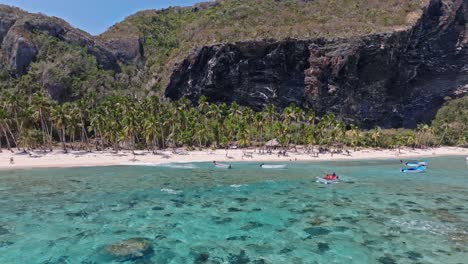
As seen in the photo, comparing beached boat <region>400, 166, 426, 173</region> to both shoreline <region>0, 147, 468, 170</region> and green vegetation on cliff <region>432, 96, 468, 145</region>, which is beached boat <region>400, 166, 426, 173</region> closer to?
shoreline <region>0, 147, 468, 170</region>

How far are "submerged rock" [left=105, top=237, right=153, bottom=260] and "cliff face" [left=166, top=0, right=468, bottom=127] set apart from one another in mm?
141027

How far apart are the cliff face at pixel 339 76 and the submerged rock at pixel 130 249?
14103 centimetres

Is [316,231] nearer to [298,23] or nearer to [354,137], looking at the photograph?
[354,137]

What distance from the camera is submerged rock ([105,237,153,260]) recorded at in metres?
20.5

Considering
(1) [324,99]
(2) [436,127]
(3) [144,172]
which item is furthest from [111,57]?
(2) [436,127]

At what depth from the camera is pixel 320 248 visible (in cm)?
2223

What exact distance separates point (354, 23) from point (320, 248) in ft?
534

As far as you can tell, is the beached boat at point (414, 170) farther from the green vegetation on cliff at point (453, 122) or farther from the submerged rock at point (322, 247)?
the green vegetation on cliff at point (453, 122)

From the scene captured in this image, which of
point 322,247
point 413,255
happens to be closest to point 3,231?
point 322,247

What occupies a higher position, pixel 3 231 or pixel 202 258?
pixel 3 231

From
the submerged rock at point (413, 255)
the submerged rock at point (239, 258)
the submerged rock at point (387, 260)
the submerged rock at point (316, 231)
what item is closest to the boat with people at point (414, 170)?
the submerged rock at point (316, 231)

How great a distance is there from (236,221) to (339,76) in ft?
471

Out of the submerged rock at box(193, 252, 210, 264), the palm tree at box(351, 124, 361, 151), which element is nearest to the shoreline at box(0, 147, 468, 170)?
the palm tree at box(351, 124, 361, 151)

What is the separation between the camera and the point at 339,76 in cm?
16075
